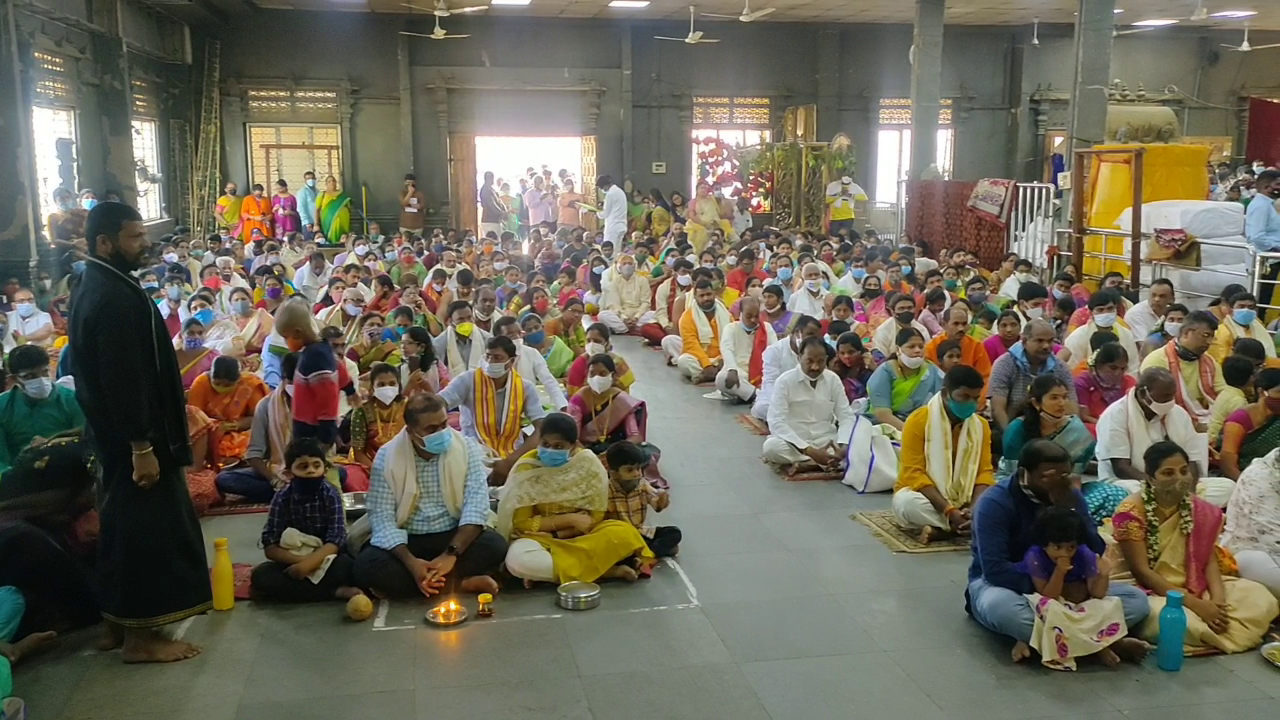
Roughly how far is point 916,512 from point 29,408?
13.5 ft

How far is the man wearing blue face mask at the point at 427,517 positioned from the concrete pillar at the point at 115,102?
30.6ft

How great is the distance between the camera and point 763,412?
736cm

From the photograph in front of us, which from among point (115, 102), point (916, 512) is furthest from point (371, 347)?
point (115, 102)

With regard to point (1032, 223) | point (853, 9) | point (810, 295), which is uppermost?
point (853, 9)

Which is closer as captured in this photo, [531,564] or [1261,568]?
[1261,568]

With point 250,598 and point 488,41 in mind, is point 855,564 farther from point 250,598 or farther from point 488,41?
point 488,41

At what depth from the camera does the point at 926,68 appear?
45.3 feet

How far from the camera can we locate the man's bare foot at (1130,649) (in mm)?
3779

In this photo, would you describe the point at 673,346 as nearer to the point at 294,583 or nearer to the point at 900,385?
the point at 900,385

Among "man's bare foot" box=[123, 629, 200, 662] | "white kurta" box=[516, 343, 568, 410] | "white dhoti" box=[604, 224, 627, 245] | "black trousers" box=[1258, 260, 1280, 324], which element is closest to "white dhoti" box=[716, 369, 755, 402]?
"white kurta" box=[516, 343, 568, 410]

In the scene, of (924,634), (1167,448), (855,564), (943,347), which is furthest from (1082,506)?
(943,347)

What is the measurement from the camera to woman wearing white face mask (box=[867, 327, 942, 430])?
6.34 metres

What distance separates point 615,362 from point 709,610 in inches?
76.7

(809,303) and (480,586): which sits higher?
(809,303)
